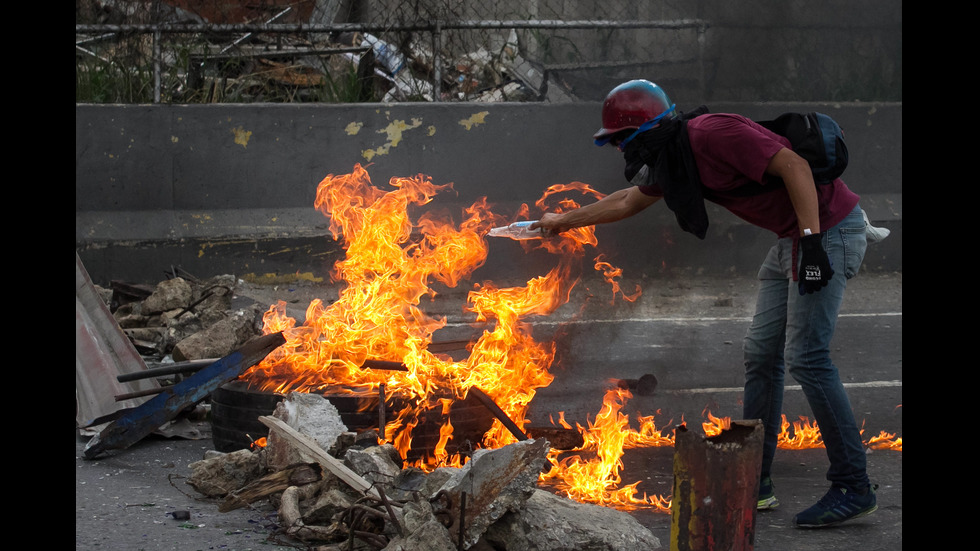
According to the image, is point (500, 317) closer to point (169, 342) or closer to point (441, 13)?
point (169, 342)

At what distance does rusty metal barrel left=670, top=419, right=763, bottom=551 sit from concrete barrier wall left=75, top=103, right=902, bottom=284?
24.0 ft

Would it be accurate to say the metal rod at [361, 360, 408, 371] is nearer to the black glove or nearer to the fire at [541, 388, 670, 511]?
the fire at [541, 388, 670, 511]

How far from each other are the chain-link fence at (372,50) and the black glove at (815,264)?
281 inches

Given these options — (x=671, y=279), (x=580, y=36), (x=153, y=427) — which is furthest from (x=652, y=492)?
(x=580, y=36)

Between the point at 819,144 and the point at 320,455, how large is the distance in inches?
104

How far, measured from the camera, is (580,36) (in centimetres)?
1132

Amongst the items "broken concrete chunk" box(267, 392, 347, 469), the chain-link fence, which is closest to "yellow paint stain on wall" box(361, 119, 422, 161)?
the chain-link fence

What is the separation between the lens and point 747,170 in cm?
431

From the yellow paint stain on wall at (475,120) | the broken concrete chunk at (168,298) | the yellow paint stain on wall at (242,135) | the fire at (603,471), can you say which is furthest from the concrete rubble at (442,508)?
the yellow paint stain on wall at (475,120)

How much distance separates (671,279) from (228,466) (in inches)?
271

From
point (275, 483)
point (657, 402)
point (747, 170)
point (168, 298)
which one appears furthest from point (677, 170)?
point (168, 298)

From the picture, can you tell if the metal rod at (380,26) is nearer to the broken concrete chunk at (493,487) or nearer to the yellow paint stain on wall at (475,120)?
the yellow paint stain on wall at (475,120)

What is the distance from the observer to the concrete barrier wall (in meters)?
9.92

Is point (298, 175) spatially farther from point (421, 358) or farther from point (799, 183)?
point (799, 183)
